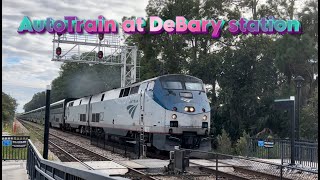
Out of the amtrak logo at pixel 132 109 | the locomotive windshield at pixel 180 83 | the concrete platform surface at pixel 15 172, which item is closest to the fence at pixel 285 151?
the locomotive windshield at pixel 180 83

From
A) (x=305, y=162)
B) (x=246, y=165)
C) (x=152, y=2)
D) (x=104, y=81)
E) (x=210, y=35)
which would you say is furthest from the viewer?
(x=104, y=81)

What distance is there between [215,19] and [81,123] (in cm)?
1691

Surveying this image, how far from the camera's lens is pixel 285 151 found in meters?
19.0

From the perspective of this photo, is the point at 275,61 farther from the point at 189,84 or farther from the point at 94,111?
the point at 189,84

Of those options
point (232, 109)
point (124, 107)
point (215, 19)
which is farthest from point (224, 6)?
point (124, 107)

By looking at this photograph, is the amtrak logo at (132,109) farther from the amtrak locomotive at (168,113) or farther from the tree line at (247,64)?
the tree line at (247,64)

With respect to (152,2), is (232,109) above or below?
below

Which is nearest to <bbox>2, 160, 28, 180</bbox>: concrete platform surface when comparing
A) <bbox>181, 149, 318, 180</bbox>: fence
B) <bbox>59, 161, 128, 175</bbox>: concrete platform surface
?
<bbox>59, 161, 128, 175</bbox>: concrete platform surface

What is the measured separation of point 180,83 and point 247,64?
19.6 m

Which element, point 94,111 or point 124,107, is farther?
point 94,111

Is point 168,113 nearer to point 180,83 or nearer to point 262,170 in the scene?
point 180,83

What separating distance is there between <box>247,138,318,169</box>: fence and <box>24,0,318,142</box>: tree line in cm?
1151

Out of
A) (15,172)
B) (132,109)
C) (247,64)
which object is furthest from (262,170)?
(247,64)

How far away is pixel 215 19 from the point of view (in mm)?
41062
